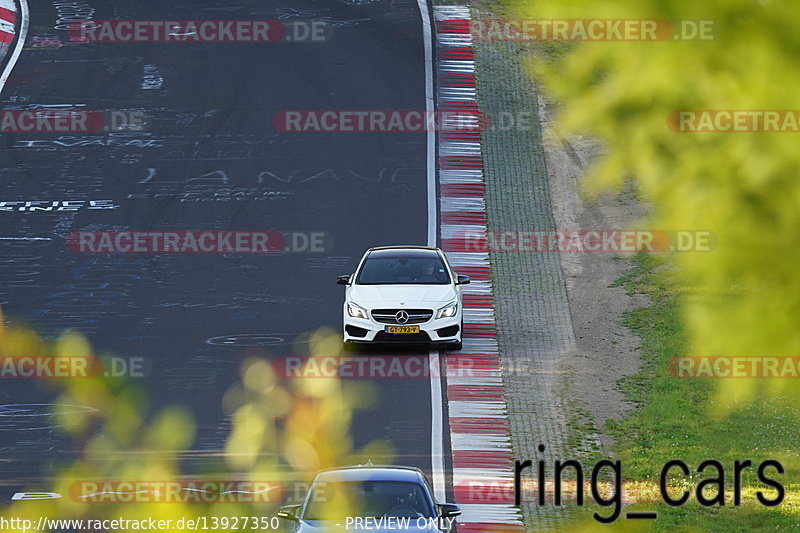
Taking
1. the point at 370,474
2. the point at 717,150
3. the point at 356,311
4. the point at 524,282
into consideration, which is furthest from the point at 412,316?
the point at 717,150

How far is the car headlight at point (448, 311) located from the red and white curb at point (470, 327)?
790 millimetres

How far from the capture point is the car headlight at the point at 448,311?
797 inches

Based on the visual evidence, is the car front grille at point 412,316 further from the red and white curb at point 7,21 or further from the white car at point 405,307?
the red and white curb at point 7,21

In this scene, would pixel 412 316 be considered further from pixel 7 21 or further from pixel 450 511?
pixel 7 21

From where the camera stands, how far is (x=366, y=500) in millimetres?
10773

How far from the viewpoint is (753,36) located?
98.8 inches

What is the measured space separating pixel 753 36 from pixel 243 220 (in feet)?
84.3

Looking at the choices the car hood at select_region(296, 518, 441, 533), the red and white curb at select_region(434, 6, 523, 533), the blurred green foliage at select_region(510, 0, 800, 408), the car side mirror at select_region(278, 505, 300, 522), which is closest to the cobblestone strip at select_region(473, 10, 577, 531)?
the red and white curb at select_region(434, 6, 523, 533)

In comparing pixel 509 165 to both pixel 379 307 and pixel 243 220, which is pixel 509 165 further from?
pixel 379 307

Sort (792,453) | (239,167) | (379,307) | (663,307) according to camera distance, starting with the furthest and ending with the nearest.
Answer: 1. (239,167)
2. (663,307)
3. (379,307)
4. (792,453)

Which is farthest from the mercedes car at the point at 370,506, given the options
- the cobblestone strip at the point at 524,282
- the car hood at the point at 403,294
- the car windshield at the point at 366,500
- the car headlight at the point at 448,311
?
the car hood at the point at 403,294

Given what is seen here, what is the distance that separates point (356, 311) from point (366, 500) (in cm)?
977

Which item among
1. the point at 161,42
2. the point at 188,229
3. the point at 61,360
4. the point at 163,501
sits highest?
the point at 161,42

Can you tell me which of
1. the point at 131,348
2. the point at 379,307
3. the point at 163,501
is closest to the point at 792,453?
the point at 379,307
